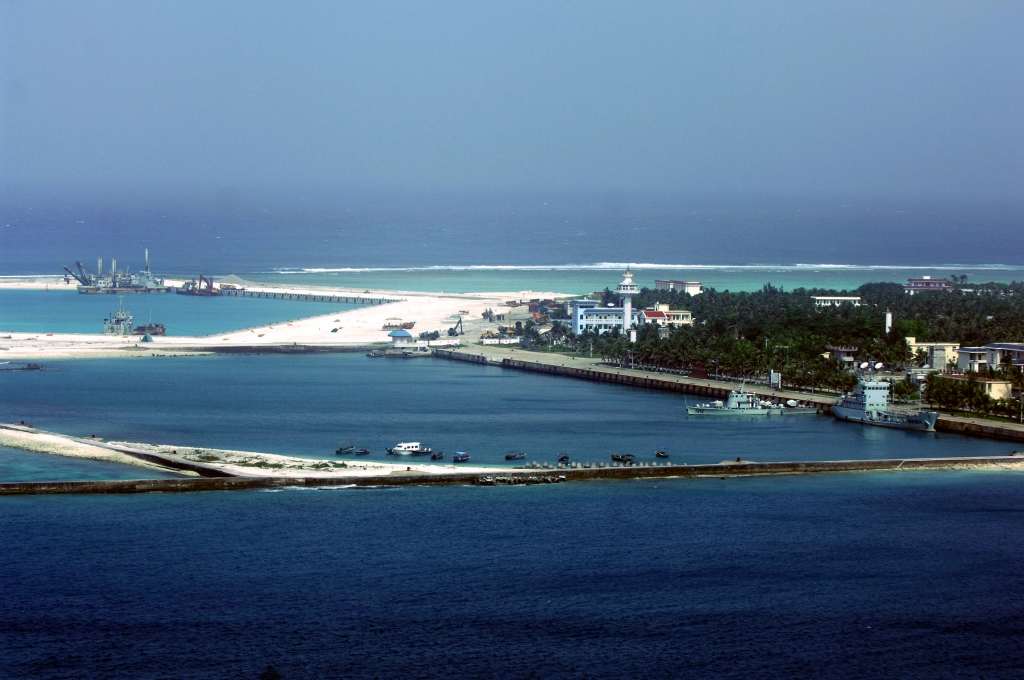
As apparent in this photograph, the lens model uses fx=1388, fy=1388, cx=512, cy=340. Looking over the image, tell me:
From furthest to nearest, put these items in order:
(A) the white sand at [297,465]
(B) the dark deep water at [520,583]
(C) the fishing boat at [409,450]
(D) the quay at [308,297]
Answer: (D) the quay at [308,297]
(C) the fishing boat at [409,450]
(A) the white sand at [297,465]
(B) the dark deep water at [520,583]

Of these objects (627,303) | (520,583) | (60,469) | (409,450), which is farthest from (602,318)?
(520,583)

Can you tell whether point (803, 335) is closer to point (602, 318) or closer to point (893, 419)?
point (893, 419)

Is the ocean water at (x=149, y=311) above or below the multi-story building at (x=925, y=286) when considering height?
below

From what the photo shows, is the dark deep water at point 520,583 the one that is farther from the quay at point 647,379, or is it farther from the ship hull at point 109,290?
the ship hull at point 109,290

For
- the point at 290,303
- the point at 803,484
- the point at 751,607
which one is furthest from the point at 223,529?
the point at 290,303

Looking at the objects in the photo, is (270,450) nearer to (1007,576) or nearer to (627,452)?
(627,452)

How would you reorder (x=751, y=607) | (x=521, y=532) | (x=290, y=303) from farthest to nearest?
(x=290, y=303), (x=521, y=532), (x=751, y=607)

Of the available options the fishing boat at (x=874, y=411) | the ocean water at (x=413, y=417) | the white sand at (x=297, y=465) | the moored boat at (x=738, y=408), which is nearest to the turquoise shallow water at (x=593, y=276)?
the ocean water at (x=413, y=417)
